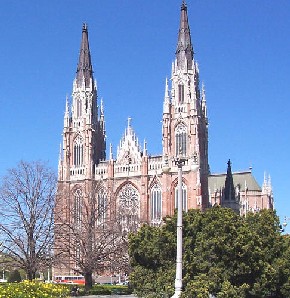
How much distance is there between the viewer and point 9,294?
801 inches

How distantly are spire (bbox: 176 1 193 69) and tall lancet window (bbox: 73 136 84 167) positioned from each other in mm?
21234

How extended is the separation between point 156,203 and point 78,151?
56.7ft

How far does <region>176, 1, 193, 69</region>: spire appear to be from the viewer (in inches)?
3839

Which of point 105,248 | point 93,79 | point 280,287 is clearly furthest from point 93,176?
point 280,287

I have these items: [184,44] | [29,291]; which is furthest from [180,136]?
[29,291]

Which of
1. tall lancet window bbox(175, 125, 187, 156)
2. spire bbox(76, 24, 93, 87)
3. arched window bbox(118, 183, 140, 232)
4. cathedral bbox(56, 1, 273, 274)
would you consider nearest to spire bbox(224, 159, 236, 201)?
cathedral bbox(56, 1, 273, 274)

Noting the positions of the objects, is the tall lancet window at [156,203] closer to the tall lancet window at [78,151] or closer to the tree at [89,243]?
the tall lancet window at [78,151]

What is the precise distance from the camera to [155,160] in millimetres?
95312

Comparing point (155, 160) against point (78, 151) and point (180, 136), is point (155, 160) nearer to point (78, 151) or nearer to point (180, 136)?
point (180, 136)

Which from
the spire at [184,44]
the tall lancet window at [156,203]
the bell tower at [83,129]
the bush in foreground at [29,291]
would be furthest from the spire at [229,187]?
the bush in foreground at [29,291]

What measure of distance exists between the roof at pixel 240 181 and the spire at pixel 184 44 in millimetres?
22322

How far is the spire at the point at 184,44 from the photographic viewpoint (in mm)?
97500

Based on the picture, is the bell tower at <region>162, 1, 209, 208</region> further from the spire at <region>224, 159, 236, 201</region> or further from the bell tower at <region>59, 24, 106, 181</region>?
the bell tower at <region>59, 24, 106, 181</region>

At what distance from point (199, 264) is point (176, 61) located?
6928 centimetres
